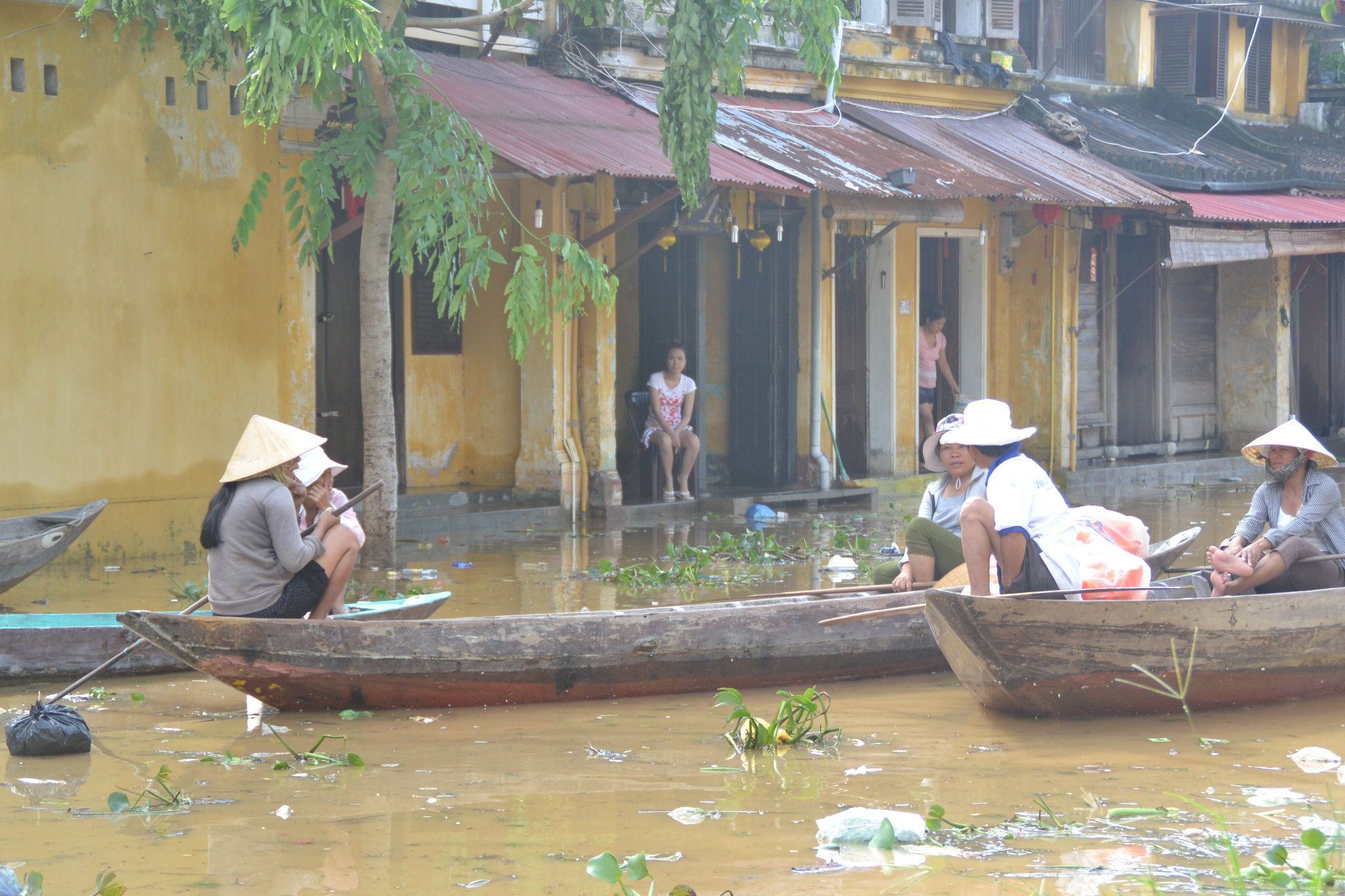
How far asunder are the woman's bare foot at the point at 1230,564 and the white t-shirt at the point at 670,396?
23.1 feet

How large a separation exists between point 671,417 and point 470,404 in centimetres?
178

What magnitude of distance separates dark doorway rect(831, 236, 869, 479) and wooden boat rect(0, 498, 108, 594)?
850 cm

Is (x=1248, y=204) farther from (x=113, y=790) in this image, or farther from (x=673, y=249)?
(x=113, y=790)

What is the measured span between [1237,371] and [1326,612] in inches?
544

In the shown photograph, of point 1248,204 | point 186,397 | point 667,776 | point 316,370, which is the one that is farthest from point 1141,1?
point 667,776

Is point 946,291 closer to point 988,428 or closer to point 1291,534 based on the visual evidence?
point 1291,534

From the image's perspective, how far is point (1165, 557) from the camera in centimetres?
813

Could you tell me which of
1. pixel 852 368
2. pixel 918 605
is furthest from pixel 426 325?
pixel 918 605

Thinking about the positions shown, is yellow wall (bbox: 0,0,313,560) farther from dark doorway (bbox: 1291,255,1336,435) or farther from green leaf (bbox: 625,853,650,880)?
dark doorway (bbox: 1291,255,1336,435)

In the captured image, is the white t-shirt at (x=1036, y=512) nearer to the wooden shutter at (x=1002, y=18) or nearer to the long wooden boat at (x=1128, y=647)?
the long wooden boat at (x=1128, y=647)

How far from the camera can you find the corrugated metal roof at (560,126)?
10.9m

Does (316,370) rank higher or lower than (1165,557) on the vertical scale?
higher

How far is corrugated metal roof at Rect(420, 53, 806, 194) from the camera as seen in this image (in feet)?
35.7

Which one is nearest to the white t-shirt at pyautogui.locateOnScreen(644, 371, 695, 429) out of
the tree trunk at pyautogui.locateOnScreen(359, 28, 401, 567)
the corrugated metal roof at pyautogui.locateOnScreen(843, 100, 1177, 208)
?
the corrugated metal roof at pyautogui.locateOnScreen(843, 100, 1177, 208)
